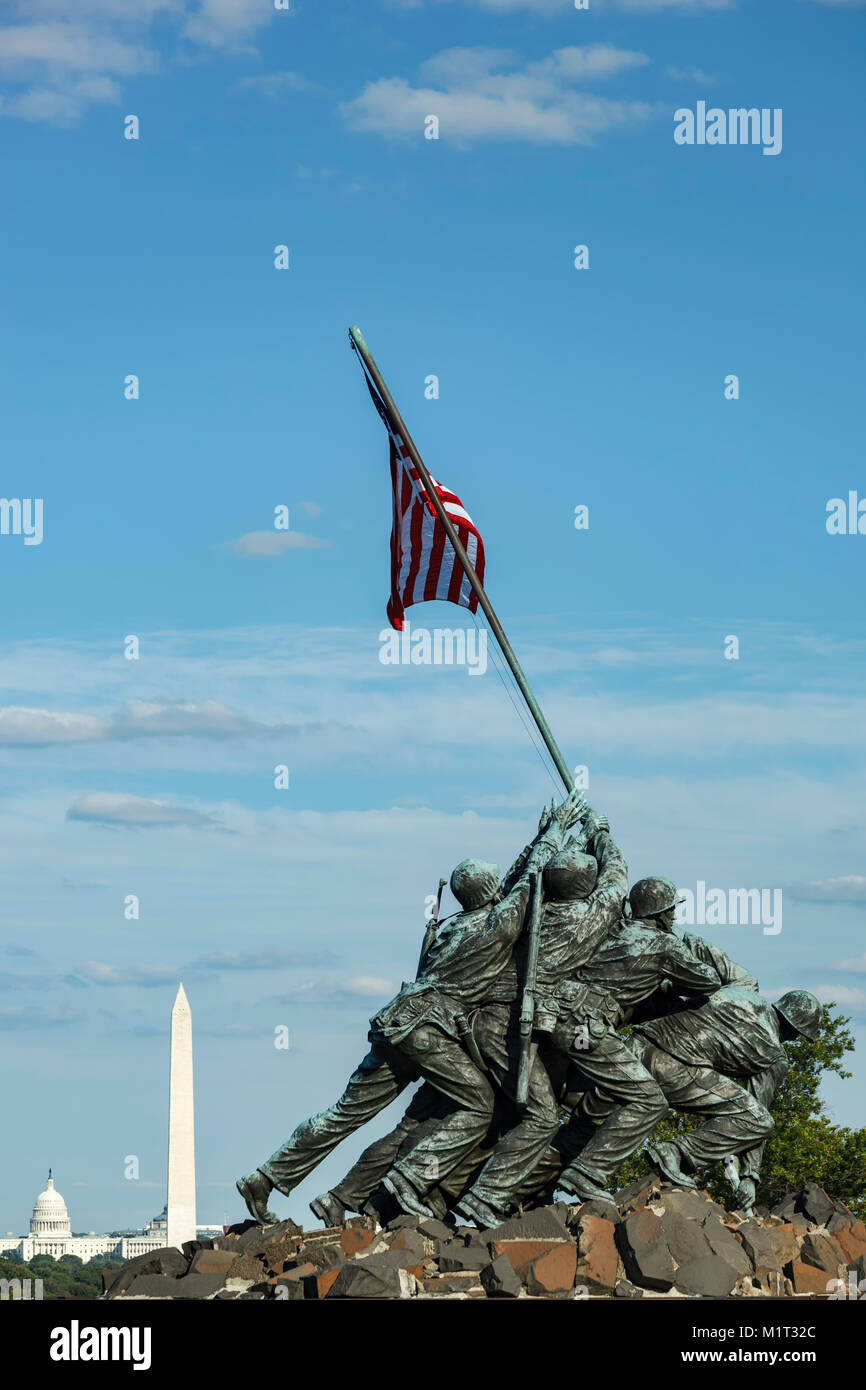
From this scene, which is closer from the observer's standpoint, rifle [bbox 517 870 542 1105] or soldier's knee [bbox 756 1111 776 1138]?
rifle [bbox 517 870 542 1105]

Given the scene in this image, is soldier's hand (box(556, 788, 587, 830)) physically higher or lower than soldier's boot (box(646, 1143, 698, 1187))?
higher

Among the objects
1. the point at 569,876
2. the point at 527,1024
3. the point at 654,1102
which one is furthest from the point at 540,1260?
the point at 569,876

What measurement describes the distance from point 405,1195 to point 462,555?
5974mm

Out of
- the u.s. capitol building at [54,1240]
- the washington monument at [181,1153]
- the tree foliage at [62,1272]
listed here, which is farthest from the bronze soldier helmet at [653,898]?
the u.s. capitol building at [54,1240]

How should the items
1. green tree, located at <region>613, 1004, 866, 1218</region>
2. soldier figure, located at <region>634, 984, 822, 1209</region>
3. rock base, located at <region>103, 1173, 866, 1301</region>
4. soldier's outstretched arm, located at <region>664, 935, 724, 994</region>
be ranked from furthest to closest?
green tree, located at <region>613, 1004, 866, 1218</region> → soldier figure, located at <region>634, 984, 822, 1209</region> → soldier's outstretched arm, located at <region>664, 935, 724, 994</region> → rock base, located at <region>103, 1173, 866, 1301</region>

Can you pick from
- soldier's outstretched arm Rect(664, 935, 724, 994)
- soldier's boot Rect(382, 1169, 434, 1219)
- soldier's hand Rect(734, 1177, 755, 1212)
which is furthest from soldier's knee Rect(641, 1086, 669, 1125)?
soldier's boot Rect(382, 1169, 434, 1219)

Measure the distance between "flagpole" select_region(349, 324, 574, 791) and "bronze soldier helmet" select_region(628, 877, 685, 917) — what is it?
1270 millimetres

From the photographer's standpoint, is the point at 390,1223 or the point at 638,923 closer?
the point at 390,1223

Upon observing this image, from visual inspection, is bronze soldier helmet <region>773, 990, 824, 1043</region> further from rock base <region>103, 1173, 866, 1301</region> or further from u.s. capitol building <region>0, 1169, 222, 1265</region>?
u.s. capitol building <region>0, 1169, 222, 1265</region>

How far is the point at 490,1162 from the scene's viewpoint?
59.2 ft

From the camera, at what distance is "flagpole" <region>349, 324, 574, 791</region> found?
19875 millimetres
